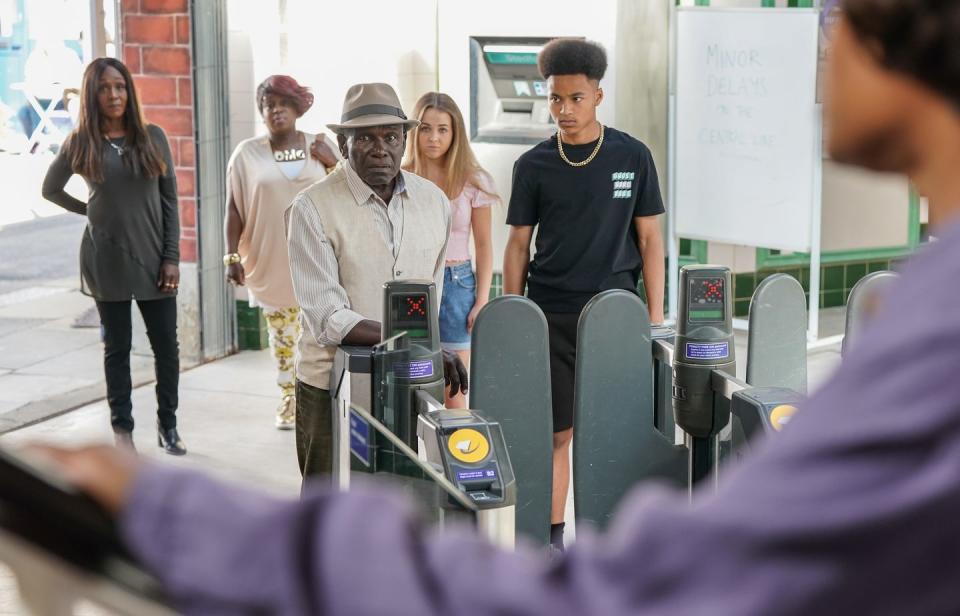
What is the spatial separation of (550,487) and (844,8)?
3.04m

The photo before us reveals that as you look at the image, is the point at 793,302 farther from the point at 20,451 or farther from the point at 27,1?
the point at 27,1

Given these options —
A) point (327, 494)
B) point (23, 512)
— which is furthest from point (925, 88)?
point (23, 512)

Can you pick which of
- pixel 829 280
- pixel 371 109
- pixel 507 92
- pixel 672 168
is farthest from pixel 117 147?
pixel 829 280

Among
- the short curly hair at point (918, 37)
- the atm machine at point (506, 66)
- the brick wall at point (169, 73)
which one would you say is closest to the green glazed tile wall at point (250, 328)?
the brick wall at point (169, 73)

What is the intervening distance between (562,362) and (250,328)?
3.29 meters

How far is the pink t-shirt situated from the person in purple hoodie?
4.24 meters

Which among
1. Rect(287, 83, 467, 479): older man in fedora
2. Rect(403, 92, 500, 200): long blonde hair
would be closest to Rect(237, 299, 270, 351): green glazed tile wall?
Rect(403, 92, 500, 200): long blonde hair

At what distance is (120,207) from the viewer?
507cm

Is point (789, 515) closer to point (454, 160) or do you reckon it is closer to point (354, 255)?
point (354, 255)

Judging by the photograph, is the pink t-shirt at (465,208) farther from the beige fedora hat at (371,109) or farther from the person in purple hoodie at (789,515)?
the person in purple hoodie at (789,515)

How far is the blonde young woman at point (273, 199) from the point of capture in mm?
5535

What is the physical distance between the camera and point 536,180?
14.0 ft

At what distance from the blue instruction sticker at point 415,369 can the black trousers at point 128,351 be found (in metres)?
2.28

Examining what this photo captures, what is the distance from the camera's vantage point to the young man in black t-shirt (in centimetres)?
418
